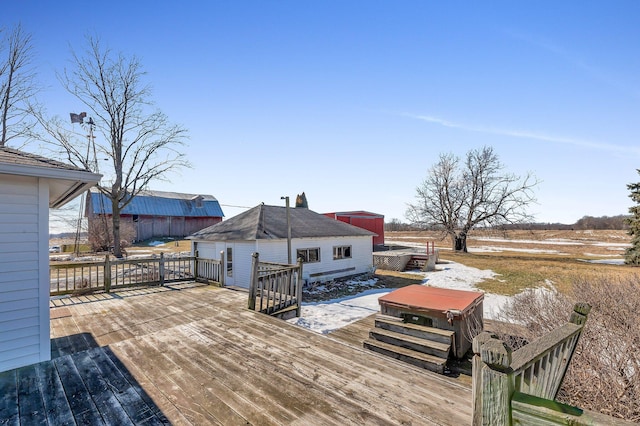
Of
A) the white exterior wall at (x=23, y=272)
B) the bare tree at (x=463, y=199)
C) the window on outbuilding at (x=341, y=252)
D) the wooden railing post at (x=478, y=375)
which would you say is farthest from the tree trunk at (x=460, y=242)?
the white exterior wall at (x=23, y=272)

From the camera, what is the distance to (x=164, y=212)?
30922 millimetres

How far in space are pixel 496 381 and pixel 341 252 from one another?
15.7 m

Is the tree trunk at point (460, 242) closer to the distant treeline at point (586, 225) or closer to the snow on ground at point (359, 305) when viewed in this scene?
the snow on ground at point (359, 305)

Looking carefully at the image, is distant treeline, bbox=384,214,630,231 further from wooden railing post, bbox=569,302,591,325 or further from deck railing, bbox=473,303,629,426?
deck railing, bbox=473,303,629,426

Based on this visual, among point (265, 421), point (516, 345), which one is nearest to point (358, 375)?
point (265, 421)

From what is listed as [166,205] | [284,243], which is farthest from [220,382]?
[166,205]

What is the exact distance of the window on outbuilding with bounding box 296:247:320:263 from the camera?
1479cm

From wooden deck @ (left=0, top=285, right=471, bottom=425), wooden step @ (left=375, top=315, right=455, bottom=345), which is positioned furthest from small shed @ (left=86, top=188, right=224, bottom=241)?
wooden step @ (left=375, top=315, right=455, bottom=345)

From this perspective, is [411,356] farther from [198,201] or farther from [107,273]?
[198,201]

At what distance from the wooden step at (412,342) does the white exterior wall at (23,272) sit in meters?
5.61

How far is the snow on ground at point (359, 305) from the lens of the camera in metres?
8.49

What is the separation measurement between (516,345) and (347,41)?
31.6 feet

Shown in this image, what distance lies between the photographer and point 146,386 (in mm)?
3098

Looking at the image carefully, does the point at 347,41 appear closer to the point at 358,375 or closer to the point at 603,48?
the point at 603,48
